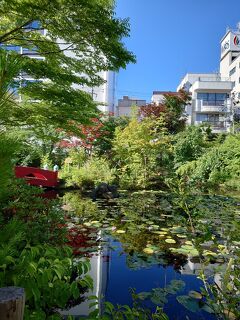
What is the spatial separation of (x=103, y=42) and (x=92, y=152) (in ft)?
39.7

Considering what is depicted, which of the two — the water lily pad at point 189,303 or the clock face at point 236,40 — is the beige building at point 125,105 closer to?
the clock face at point 236,40

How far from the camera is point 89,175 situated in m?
13.2

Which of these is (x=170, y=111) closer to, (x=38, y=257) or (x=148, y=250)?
(x=148, y=250)

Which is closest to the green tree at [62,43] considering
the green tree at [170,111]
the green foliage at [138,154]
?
the green foliage at [138,154]

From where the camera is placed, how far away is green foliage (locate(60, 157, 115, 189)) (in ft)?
42.9

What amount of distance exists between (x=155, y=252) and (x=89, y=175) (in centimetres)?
841

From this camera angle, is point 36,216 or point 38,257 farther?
point 36,216

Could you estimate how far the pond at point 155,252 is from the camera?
10.5 feet

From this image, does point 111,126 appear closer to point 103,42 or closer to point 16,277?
point 103,42

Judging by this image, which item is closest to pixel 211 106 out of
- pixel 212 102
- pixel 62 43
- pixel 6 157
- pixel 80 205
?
pixel 212 102

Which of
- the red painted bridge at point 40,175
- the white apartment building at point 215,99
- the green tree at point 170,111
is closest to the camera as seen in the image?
the red painted bridge at point 40,175

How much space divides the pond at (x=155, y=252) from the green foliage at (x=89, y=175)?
13.3ft

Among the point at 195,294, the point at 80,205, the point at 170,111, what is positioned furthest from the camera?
the point at 170,111

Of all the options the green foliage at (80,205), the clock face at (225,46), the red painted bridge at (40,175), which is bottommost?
the green foliage at (80,205)
